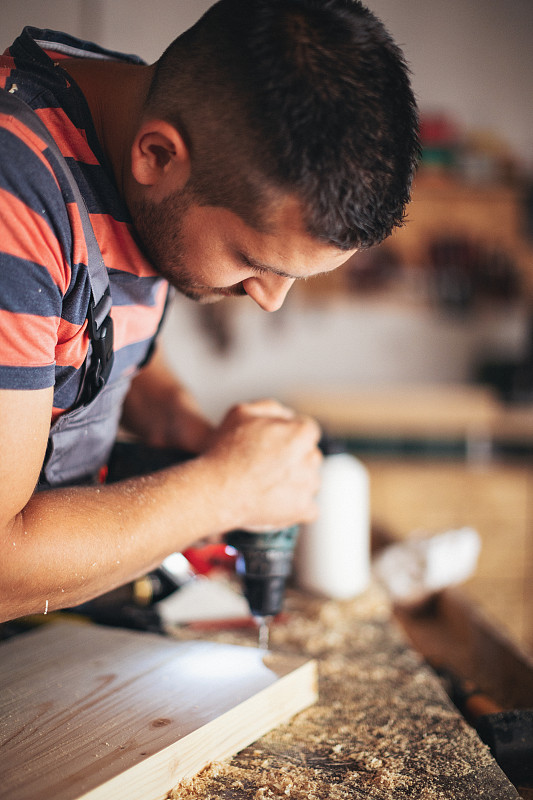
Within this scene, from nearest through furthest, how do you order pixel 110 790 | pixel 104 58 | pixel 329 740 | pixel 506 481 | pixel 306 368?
pixel 110 790, pixel 329 740, pixel 104 58, pixel 506 481, pixel 306 368

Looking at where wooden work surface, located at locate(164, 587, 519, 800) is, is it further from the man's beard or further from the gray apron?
the man's beard

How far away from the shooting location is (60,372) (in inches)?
27.0

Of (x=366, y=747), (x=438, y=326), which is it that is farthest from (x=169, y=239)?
(x=438, y=326)

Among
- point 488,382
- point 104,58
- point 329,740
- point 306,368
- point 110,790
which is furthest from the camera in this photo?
point 306,368

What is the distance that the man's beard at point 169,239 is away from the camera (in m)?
0.68

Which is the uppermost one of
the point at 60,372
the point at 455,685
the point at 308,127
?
the point at 308,127

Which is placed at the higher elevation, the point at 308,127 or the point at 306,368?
the point at 308,127

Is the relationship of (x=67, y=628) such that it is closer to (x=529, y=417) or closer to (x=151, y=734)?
(x=151, y=734)

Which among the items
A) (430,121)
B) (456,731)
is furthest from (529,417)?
(456,731)

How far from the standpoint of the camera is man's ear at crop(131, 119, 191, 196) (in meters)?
0.65

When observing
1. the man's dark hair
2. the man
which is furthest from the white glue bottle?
the man's dark hair

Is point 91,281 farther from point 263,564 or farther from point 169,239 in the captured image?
point 263,564

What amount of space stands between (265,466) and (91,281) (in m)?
0.31

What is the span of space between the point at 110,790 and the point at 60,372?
384mm
